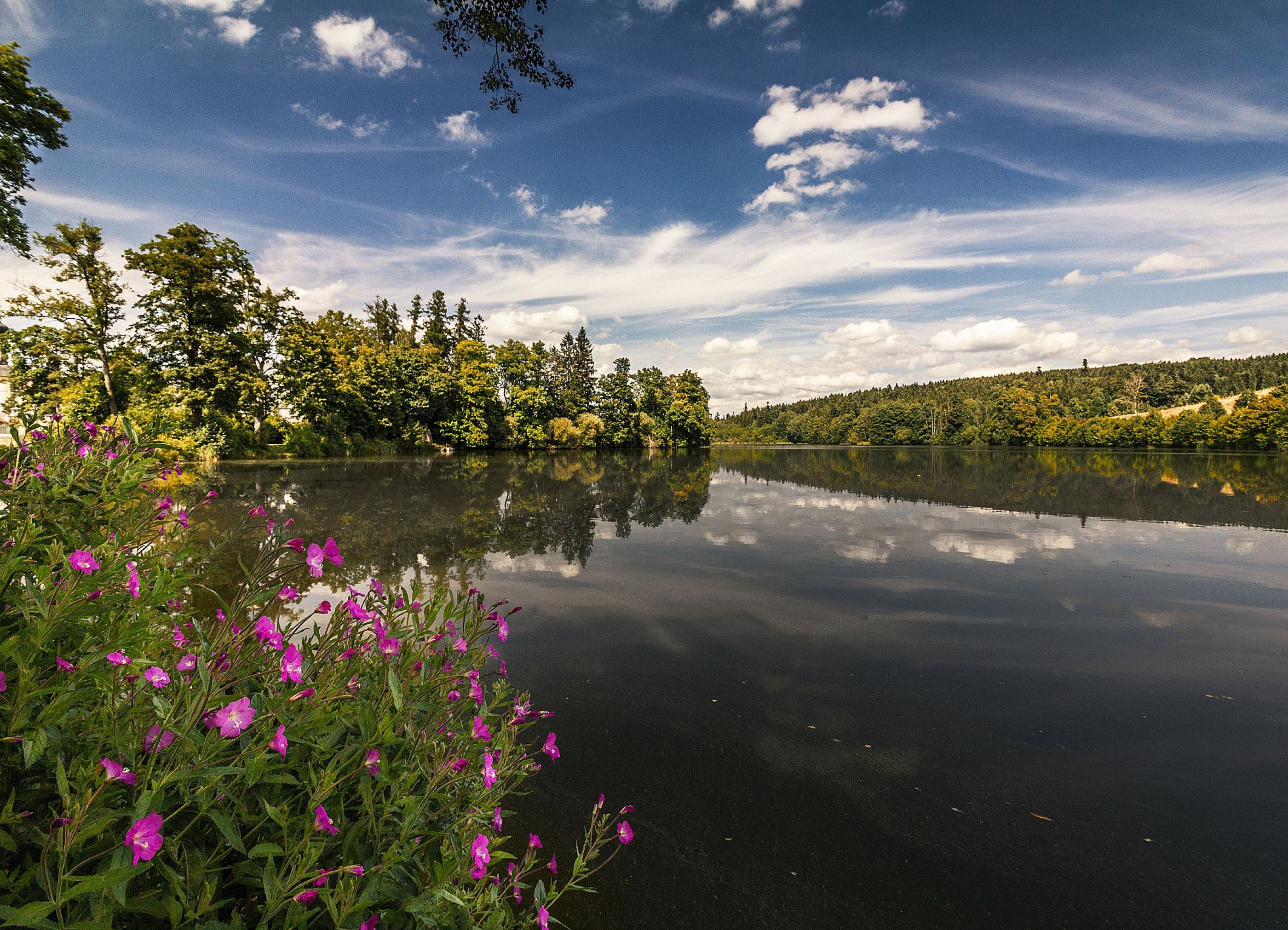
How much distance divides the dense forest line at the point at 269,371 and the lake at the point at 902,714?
3012mm

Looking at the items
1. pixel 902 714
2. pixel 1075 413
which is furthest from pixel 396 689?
pixel 1075 413

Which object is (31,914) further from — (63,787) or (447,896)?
(447,896)

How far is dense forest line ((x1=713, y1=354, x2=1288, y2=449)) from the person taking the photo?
5391 centimetres

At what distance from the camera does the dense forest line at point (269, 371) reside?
2238 cm

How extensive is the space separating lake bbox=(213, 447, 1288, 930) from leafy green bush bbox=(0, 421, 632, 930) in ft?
4.87

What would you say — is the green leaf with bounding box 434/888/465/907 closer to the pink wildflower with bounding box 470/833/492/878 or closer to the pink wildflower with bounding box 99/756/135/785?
the pink wildflower with bounding box 470/833/492/878

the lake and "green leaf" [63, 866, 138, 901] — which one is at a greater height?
"green leaf" [63, 866, 138, 901]

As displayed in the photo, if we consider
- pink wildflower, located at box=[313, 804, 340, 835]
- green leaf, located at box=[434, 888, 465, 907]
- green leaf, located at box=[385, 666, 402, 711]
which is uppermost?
green leaf, located at box=[385, 666, 402, 711]

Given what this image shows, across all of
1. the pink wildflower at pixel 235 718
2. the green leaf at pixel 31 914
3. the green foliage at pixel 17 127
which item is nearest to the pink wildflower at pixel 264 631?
the pink wildflower at pixel 235 718

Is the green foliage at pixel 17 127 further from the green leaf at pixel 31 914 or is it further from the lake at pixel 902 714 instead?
the green leaf at pixel 31 914

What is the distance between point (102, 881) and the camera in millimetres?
768

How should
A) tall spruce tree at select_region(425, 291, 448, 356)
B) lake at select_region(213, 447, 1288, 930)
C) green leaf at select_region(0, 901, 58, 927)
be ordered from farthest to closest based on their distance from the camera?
1. tall spruce tree at select_region(425, 291, 448, 356)
2. lake at select_region(213, 447, 1288, 930)
3. green leaf at select_region(0, 901, 58, 927)

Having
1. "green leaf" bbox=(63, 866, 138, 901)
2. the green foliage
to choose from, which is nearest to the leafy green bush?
"green leaf" bbox=(63, 866, 138, 901)

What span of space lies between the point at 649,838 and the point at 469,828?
1.62 meters
